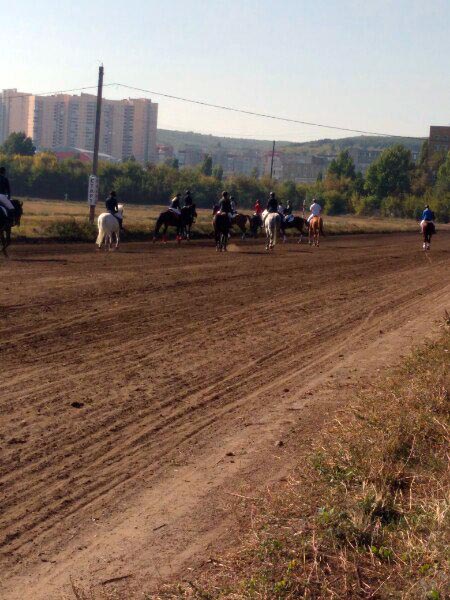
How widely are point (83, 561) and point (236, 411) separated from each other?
4011 millimetres

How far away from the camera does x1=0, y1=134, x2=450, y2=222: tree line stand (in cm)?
9900

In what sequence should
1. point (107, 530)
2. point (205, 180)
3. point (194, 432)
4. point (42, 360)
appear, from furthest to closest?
point (205, 180), point (42, 360), point (194, 432), point (107, 530)

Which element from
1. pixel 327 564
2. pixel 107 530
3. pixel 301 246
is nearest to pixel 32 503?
pixel 107 530

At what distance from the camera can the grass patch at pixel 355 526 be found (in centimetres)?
536

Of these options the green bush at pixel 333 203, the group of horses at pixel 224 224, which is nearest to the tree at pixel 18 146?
the green bush at pixel 333 203

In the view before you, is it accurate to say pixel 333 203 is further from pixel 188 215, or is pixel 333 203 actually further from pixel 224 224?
pixel 224 224

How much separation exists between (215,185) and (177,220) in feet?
228

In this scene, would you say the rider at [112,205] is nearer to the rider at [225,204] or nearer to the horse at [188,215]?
the rider at [225,204]

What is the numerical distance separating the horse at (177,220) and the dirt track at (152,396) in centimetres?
1363

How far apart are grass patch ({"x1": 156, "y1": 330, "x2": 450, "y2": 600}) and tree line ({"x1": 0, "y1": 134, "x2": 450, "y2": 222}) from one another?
3480 inches

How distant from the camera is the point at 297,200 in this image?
118312 millimetres

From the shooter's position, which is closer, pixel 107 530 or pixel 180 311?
pixel 107 530

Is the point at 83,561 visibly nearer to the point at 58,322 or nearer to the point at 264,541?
the point at 264,541

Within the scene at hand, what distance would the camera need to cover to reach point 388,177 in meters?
141
